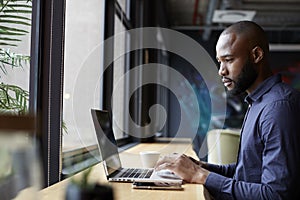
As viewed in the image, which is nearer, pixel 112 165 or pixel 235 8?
pixel 112 165

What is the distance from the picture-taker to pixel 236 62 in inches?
72.0

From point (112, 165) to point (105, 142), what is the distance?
0.12 m

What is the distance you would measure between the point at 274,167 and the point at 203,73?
7937mm

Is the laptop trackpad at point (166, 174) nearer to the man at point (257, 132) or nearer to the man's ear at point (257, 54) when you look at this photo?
the man at point (257, 132)

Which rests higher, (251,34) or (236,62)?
(251,34)

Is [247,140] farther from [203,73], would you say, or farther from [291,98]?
[203,73]

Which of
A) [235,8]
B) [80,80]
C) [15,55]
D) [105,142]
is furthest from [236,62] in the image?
[235,8]

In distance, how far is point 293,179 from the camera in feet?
4.75

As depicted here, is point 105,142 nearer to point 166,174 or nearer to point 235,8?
point 166,174

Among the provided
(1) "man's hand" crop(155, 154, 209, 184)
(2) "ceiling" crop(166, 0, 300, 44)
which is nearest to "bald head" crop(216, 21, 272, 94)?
(1) "man's hand" crop(155, 154, 209, 184)

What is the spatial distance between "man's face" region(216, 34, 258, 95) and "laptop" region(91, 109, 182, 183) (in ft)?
1.45

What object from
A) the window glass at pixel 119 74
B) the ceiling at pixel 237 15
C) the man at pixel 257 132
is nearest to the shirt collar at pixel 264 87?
the man at pixel 257 132

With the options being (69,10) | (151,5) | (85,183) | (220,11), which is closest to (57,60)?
(69,10)

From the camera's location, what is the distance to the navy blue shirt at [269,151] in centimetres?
145
